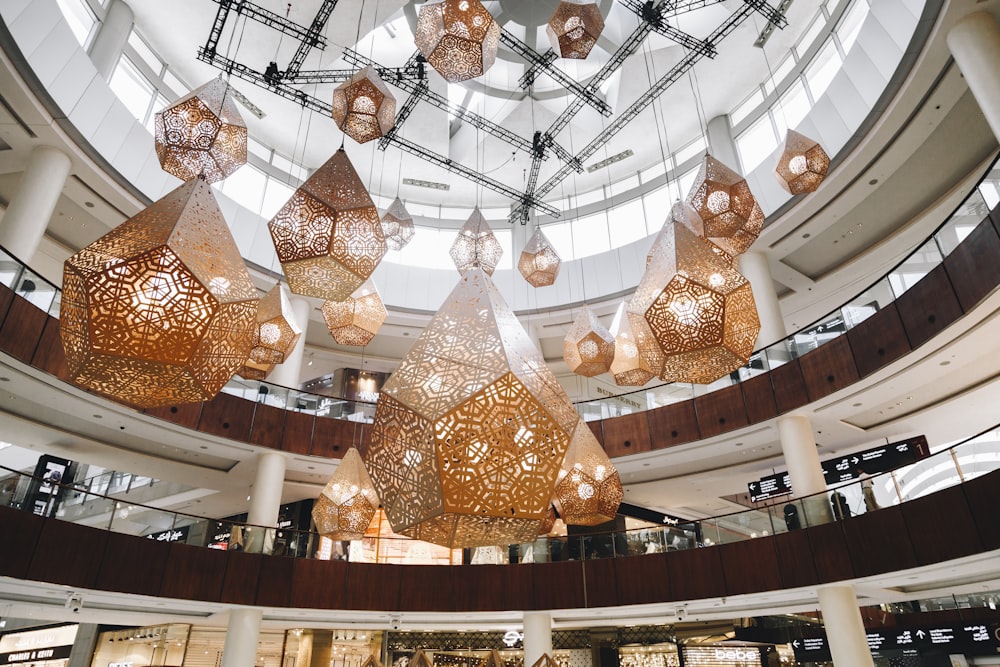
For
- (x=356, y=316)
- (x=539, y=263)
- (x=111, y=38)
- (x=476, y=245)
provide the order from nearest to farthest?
(x=356, y=316) < (x=476, y=245) < (x=539, y=263) < (x=111, y=38)

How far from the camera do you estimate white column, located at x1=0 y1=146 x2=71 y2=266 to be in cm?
1033

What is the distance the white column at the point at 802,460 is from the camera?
10984 millimetres

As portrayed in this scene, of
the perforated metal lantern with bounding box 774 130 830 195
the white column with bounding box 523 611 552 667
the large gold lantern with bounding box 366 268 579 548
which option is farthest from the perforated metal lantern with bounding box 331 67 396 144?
the white column with bounding box 523 611 552 667

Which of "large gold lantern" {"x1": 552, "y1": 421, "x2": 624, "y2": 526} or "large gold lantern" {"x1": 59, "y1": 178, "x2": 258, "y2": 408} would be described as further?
"large gold lantern" {"x1": 552, "y1": 421, "x2": 624, "y2": 526}

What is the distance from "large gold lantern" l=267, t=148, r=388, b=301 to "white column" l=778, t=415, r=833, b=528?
29.6 feet

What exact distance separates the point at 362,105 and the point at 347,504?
5338 mm

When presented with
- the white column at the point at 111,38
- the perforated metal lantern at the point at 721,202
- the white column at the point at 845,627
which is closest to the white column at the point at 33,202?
the white column at the point at 111,38

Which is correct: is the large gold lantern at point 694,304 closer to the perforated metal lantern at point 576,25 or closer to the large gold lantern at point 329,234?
the large gold lantern at point 329,234

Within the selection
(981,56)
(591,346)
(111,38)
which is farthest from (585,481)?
(111,38)

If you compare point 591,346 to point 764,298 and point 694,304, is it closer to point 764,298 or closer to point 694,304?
point 694,304

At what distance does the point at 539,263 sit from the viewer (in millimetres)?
9906

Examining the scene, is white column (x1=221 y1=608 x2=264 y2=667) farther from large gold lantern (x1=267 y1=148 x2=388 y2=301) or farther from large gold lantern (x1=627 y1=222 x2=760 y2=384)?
large gold lantern (x1=627 y1=222 x2=760 y2=384)

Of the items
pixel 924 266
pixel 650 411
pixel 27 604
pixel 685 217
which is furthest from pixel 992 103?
pixel 27 604

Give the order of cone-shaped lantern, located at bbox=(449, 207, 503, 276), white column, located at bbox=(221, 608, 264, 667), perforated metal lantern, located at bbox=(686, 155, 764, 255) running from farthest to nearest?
white column, located at bbox=(221, 608, 264, 667) < cone-shaped lantern, located at bbox=(449, 207, 503, 276) < perforated metal lantern, located at bbox=(686, 155, 764, 255)
